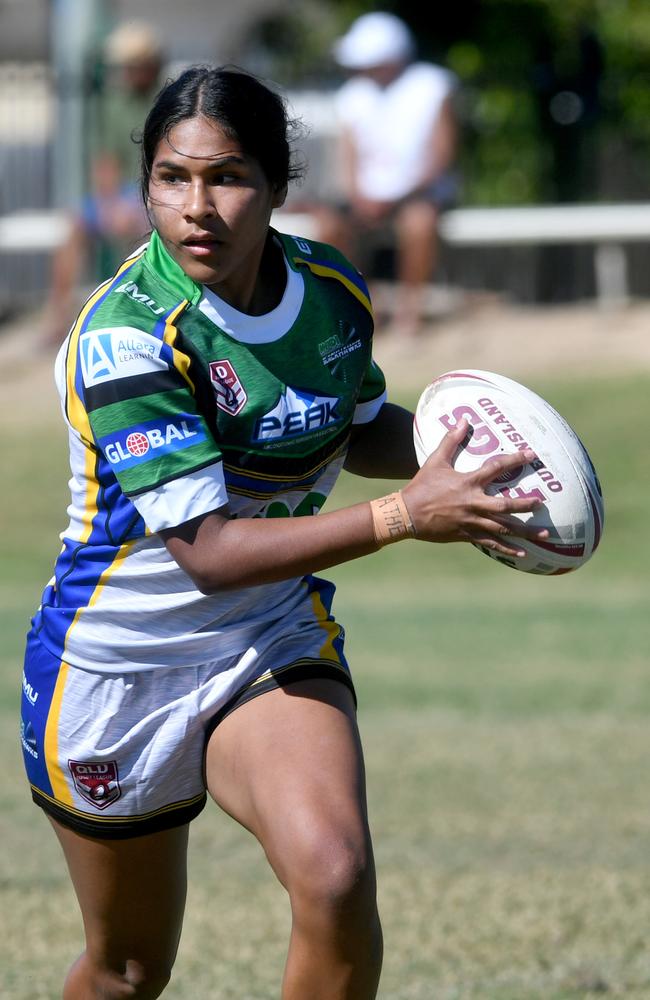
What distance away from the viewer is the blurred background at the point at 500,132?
15.5m

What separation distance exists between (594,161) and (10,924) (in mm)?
12381

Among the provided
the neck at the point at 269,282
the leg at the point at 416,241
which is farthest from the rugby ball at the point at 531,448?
the leg at the point at 416,241

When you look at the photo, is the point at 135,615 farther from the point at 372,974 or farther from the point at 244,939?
the point at 244,939

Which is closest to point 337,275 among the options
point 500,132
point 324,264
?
point 324,264

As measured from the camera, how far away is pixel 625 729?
25.9 ft

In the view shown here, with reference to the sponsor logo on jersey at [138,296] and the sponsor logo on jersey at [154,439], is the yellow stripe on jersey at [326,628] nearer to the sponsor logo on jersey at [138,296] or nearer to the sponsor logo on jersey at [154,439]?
the sponsor logo on jersey at [154,439]

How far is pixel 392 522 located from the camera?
3.18m

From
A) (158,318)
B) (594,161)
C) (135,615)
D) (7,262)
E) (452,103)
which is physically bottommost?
(7,262)

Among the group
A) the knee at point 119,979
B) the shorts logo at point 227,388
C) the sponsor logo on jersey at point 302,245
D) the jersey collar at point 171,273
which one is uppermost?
the jersey collar at point 171,273

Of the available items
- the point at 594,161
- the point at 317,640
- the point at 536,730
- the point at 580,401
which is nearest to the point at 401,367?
the point at 580,401

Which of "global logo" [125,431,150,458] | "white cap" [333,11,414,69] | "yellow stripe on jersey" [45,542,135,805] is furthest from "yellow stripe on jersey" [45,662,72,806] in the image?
"white cap" [333,11,414,69]

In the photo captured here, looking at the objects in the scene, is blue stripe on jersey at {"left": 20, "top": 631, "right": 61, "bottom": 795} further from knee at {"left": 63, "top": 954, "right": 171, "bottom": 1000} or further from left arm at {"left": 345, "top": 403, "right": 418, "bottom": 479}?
left arm at {"left": 345, "top": 403, "right": 418, "bottom": 479}

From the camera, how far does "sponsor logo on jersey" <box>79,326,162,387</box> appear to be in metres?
3.25

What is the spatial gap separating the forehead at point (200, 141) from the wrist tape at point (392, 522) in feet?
2.69
